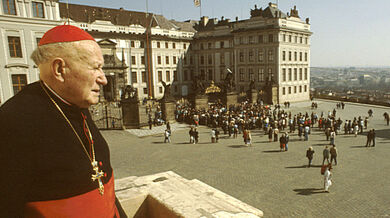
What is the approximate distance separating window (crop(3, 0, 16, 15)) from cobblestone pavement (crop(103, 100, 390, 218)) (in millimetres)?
15380

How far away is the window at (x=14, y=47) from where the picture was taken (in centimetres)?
2444

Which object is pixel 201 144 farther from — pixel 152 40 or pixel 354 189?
pixel 152 40

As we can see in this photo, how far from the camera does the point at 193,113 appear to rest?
28.8 metres

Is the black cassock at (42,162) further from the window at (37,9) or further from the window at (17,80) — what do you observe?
the window at (37,9)

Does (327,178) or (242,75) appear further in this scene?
(242,75)

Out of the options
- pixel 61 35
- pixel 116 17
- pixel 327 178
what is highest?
pixel 116 17

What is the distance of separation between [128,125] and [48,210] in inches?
1004

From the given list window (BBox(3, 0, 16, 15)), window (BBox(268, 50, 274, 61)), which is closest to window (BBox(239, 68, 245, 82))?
window (BBox(268, 50, 274, 61))

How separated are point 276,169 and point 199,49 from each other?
1950 inches

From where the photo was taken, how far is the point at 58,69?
179cm

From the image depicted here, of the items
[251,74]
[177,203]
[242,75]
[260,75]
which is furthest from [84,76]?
[242,75]

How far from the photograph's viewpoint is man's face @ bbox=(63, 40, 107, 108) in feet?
6.04

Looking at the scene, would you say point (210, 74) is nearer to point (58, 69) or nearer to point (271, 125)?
point (271, 125)

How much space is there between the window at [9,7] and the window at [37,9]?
1615 mm
